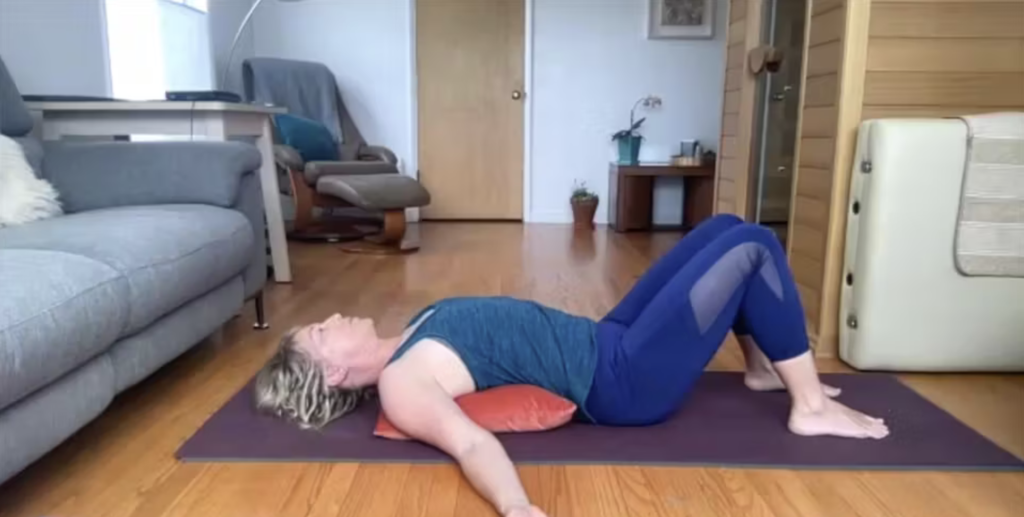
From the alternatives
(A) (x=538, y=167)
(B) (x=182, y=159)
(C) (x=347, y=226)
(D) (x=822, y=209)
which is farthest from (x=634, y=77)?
(B) (x=182, y=159)

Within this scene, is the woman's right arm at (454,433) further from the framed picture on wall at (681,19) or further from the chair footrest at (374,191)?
the framed picture on wall at (681,19)

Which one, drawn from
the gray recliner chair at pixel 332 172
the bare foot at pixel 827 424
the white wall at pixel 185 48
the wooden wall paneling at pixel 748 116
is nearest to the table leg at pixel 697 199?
the gray recliner chair at pixel 332 172

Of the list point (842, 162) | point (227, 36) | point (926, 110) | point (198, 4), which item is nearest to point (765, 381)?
point (842, 162)

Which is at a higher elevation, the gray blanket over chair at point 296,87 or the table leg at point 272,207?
the gray blanket over chair at point 296,87

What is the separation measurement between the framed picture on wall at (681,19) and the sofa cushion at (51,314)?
447 centimetres

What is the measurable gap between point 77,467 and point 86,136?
1.68 metres

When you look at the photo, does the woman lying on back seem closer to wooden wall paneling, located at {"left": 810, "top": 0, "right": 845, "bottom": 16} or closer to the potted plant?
wooden wall paneling, located at {"left": 810, "top": 0, "right": 845, "bottom": 16}

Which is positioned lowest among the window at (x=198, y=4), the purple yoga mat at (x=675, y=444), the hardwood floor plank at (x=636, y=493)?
the hardwood floor plank at (x=636, y=493)

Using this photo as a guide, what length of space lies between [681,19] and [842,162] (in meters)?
3.42

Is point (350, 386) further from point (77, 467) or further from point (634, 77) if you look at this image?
point (634, 77)

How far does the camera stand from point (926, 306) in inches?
78.7

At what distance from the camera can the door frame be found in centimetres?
532

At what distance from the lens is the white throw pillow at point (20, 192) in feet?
6.20

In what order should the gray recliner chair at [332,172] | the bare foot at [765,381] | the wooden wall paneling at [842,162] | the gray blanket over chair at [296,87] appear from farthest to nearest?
the gray blanket over chair at [296,87] → the gray recliner chair at [332,172] → the wooden wall paneling at [842,162] → the bare foot at [765,381]
